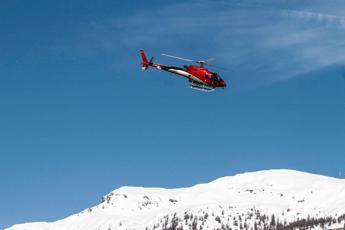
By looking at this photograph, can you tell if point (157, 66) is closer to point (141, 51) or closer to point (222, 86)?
point (141, 51)

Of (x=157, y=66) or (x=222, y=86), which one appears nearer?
(x=222, y=86)

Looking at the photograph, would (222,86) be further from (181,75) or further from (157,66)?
(157,66)

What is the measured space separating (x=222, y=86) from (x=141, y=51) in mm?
33415

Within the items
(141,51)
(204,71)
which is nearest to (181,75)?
(204,71)

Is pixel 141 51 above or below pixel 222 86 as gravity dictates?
above

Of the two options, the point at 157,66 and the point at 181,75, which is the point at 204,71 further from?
the point at 157,66

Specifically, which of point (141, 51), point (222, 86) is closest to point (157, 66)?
point (141, 51)

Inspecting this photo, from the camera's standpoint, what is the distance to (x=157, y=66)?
181250 millimetres

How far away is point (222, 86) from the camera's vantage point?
540 ft

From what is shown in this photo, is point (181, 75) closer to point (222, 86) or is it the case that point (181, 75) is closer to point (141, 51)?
point (222, 86)

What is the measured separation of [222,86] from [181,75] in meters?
11.4

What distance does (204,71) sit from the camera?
542 ft

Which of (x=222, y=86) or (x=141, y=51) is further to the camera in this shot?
(x=141, y=51)

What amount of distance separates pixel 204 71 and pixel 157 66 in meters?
19.6
